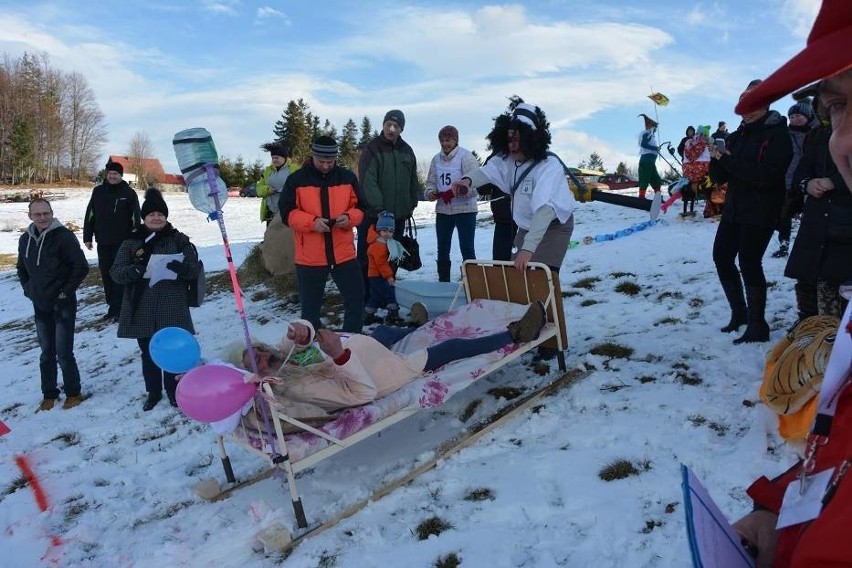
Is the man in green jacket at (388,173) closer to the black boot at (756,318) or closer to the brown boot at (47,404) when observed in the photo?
the brown boot at (47,404)

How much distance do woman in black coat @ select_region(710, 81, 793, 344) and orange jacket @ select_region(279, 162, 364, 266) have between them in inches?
118

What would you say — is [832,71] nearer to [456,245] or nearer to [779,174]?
[779,174]

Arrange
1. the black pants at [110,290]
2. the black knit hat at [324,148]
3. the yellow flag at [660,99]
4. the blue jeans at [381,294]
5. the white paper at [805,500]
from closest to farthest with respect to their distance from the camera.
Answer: the white paper at [805,500] < the black knit hat at [324,148] < the blue jeans at [381,294] < the black pants at [110,290] < the yellow flag at [660,99]

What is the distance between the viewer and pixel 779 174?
4.32 m

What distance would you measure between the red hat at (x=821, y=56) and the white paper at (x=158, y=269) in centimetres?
498

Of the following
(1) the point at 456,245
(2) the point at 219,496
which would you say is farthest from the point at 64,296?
(1) the point at 456,245

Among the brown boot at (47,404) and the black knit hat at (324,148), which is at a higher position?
the black knit hat at (324,148)

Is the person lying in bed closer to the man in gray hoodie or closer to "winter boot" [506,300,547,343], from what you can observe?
"winter boot" [506,300,547,343]

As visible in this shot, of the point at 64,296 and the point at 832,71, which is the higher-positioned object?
the point at 832,71

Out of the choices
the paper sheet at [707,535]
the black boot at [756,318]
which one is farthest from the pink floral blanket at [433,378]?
the paper sheet at [707,535]

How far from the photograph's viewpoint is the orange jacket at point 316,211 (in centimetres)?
497

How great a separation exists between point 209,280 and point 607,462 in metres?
9.13

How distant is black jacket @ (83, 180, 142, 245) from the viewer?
7695mm

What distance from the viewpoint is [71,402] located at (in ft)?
19.0
